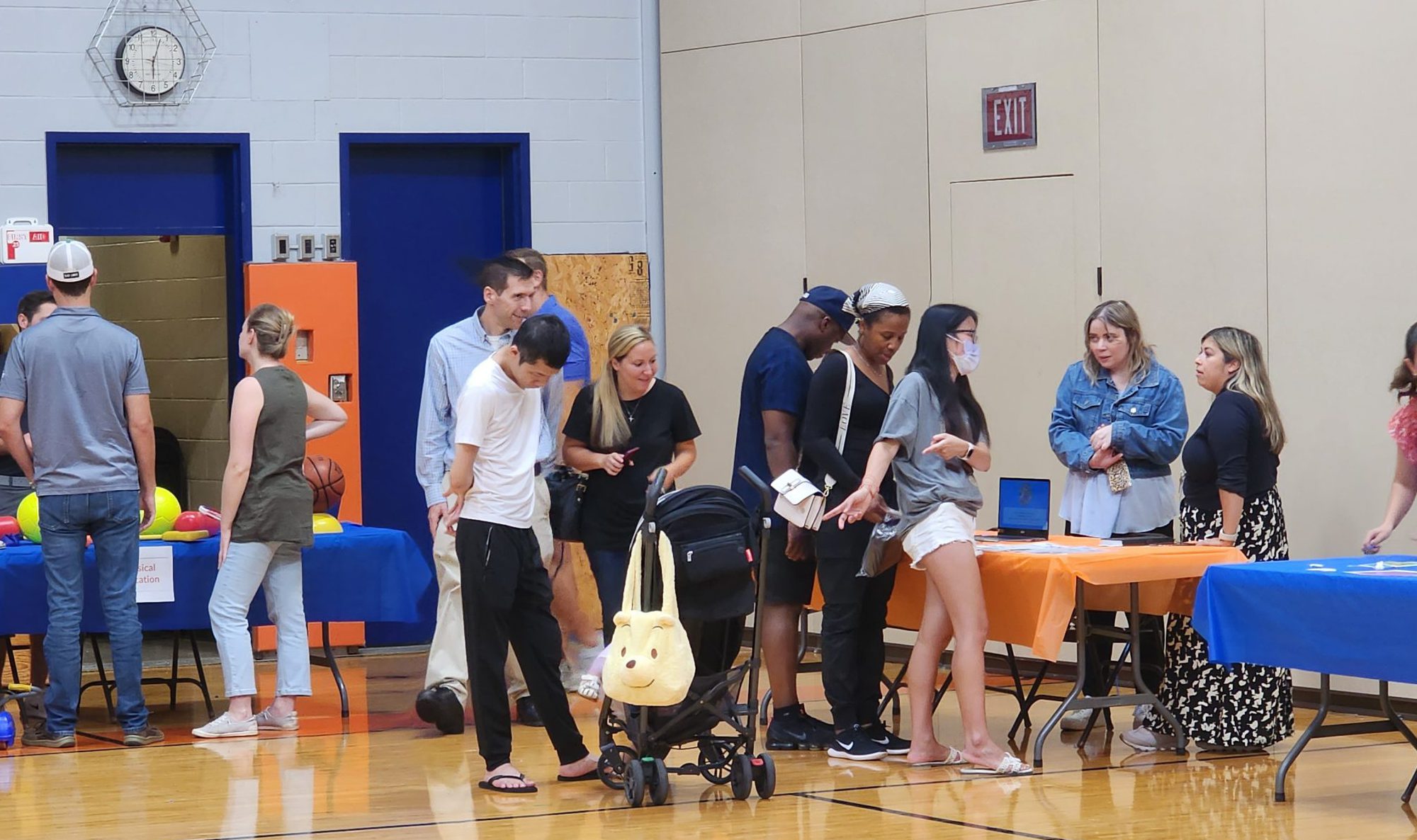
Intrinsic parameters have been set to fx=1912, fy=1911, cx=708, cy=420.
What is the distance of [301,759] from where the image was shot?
22.1 ft

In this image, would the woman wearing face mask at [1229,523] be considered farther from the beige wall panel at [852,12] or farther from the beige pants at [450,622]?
the beige wall panel at [852,12]

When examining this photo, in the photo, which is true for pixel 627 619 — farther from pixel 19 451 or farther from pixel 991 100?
pixel 991 100

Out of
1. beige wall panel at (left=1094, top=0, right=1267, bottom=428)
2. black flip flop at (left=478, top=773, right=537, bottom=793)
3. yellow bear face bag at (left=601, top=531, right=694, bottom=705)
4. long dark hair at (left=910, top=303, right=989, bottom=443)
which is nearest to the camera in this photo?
yellow bear face bag at (left=601, top=531, right=694, bottom=705)

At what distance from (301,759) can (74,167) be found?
407 cm

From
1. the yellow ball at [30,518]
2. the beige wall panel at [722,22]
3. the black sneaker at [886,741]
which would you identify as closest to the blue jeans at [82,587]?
the yellow ball at [30,518]

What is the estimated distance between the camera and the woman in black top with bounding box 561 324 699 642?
6.71m

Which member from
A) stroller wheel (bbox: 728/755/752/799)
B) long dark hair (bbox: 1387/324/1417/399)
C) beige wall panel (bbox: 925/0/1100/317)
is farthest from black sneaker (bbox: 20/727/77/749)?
long dark hair (bbox: 1387/324/1417/399)

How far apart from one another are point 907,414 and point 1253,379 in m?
1.38

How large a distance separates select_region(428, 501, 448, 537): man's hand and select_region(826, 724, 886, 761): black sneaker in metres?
1.61

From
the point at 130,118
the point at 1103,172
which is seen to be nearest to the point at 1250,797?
the point at 1103,172

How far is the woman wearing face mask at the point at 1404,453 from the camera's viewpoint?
6.40m

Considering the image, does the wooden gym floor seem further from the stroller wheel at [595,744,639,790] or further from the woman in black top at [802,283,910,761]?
the woman in black top at [802,283,910,761]

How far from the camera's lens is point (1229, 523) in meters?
6.63

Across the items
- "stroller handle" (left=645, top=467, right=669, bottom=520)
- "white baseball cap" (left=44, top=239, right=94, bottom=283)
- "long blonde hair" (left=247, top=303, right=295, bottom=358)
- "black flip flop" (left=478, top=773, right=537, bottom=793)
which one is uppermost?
"white baseball cap" (left=44, top=239, right=94, bottom=283)
